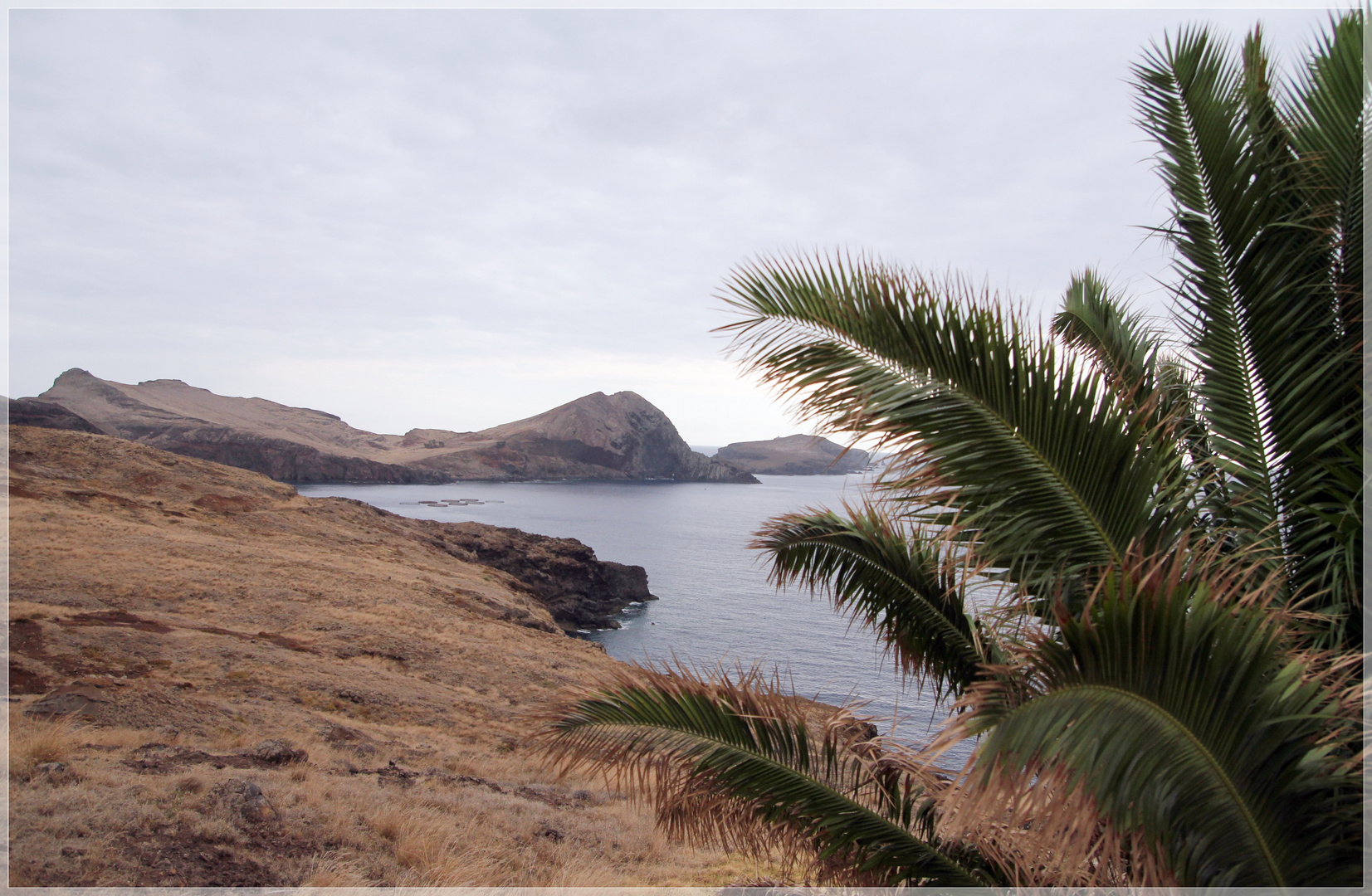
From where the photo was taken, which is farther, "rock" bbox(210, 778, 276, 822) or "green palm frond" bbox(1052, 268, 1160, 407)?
"rock" bbox(210, 778, 276, 822)

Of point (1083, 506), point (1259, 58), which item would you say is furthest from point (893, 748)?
point (1259, 58)

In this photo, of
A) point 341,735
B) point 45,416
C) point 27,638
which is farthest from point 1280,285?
point 45,416

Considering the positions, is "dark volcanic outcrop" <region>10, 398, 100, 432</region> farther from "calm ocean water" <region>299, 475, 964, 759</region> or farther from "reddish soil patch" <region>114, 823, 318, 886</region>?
"reddish soil patch" <region>114, 823, 318, 886</region>

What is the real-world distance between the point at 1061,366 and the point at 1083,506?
0.56 meters

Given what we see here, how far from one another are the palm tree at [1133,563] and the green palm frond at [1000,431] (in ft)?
0.04

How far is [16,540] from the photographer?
20.8 meters

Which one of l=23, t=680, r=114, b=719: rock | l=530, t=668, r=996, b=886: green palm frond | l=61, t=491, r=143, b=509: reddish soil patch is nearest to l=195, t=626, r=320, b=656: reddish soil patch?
l=23, t=680, r=114, b=719: rock

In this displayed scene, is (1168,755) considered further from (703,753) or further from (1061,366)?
(703,753)

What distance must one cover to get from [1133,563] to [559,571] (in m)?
47.7

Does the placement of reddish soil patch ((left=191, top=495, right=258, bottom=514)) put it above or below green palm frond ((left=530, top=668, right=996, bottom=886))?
below

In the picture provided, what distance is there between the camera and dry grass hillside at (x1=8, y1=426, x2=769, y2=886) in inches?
255

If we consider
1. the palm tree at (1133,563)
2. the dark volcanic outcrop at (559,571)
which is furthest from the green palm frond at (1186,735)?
the dark volcanic outcrop at (559,571)

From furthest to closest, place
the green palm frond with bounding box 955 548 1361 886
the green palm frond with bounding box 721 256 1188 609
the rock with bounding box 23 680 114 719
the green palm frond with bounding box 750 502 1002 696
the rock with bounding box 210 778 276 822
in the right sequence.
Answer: the rock with bounding box 23 680 114 719 → the rock with bounding box 210 778 276 822 → the green palm frond with bounding box 750 502 1002 696 → the green palm frond with bounding box 721 256 1188 609 → the green palm frond with bounding box 955 548 1361 886

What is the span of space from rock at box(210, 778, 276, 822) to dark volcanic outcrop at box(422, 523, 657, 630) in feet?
118
